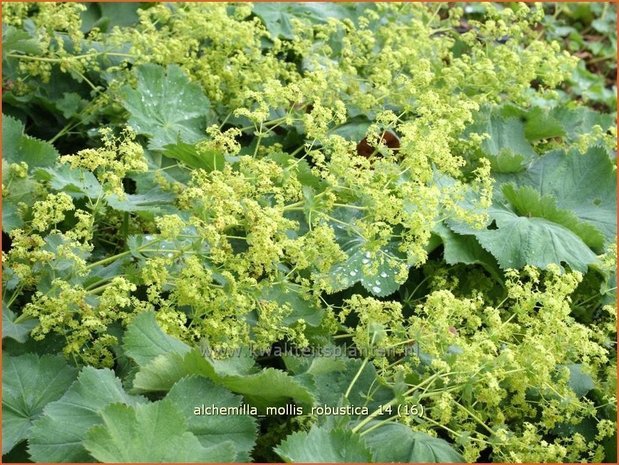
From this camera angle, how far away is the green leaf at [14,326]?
2398 mm

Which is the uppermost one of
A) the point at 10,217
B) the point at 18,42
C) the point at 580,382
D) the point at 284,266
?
the point at 18,42

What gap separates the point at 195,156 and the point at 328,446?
3.72 ft

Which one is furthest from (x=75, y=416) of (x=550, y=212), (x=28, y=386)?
(x=550, y=212)

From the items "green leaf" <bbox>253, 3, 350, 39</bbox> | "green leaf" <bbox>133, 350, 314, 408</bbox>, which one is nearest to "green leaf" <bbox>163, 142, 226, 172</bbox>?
"green leaf" <bbox>133, 350, 314, 408</bbox>

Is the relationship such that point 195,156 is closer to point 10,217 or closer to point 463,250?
point 10,217

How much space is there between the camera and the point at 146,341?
232 cm

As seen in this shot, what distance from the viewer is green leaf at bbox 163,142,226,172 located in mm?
2798

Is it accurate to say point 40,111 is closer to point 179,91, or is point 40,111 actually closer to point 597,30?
point 179,91

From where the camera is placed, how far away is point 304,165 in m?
2.93

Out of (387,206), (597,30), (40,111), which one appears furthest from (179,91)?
(597,30)

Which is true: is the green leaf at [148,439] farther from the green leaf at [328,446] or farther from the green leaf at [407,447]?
the green leaf at [407,447]

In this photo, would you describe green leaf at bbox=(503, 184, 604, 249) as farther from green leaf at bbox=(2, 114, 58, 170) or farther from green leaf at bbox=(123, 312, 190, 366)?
green leaf at bbox=(2, 114, 58, 170)

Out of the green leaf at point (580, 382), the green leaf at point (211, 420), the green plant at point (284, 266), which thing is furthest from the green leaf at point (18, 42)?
the green leaf at point (580, 382)

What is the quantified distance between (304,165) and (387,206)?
0.43m
